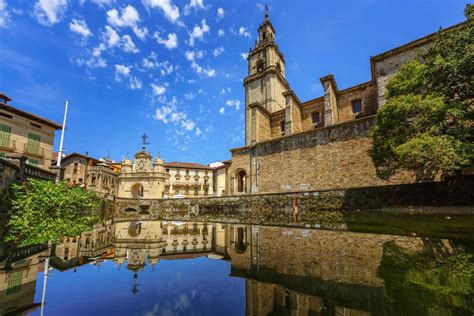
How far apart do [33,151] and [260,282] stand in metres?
26.8

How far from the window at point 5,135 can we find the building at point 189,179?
27620 millimetres

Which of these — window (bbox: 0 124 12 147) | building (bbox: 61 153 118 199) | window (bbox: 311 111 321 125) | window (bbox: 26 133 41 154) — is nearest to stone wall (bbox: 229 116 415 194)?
window (bbox: 311 111 321 125)

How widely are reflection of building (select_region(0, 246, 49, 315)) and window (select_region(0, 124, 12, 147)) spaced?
74.2 ft

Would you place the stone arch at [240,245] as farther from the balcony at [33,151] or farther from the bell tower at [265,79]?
the balcony at [33,151]

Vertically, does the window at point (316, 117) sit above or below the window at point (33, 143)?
above

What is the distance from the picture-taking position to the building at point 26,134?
62.7 ft

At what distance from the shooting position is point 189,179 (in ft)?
158

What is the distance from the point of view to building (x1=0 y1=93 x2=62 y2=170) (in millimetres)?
19109

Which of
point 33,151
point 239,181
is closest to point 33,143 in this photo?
point 33,151

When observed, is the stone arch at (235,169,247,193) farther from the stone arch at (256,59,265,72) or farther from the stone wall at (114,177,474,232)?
the stone arch at (256,59,265,72)

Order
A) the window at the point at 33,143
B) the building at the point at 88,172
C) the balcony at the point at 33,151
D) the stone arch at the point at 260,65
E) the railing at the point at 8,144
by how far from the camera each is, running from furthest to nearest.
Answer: the building at the point at 88,172, the stone arch at the point at 260,65, the window at the point at 33,143, the balcony at the point at 33,151, the railing at the point at 8,144

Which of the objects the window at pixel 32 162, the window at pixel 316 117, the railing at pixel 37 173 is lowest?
the railing at pixel 37 173

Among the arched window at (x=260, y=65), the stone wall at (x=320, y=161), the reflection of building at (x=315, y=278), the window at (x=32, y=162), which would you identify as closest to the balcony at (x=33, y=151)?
the window at (x=32, y=162)

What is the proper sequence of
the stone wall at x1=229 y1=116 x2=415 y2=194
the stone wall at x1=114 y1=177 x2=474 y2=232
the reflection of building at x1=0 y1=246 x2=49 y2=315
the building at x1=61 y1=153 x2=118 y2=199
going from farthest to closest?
the building at x1=61 y1=153 x2=118 y2=199 < the stone wall at x1=229 y1=116 x2=415 y2=194 < the stone wall at x1=114 y1=177 x2=474 y2=232 < the reflection of building at x1=0 y1=246 x2=49 y2=315
